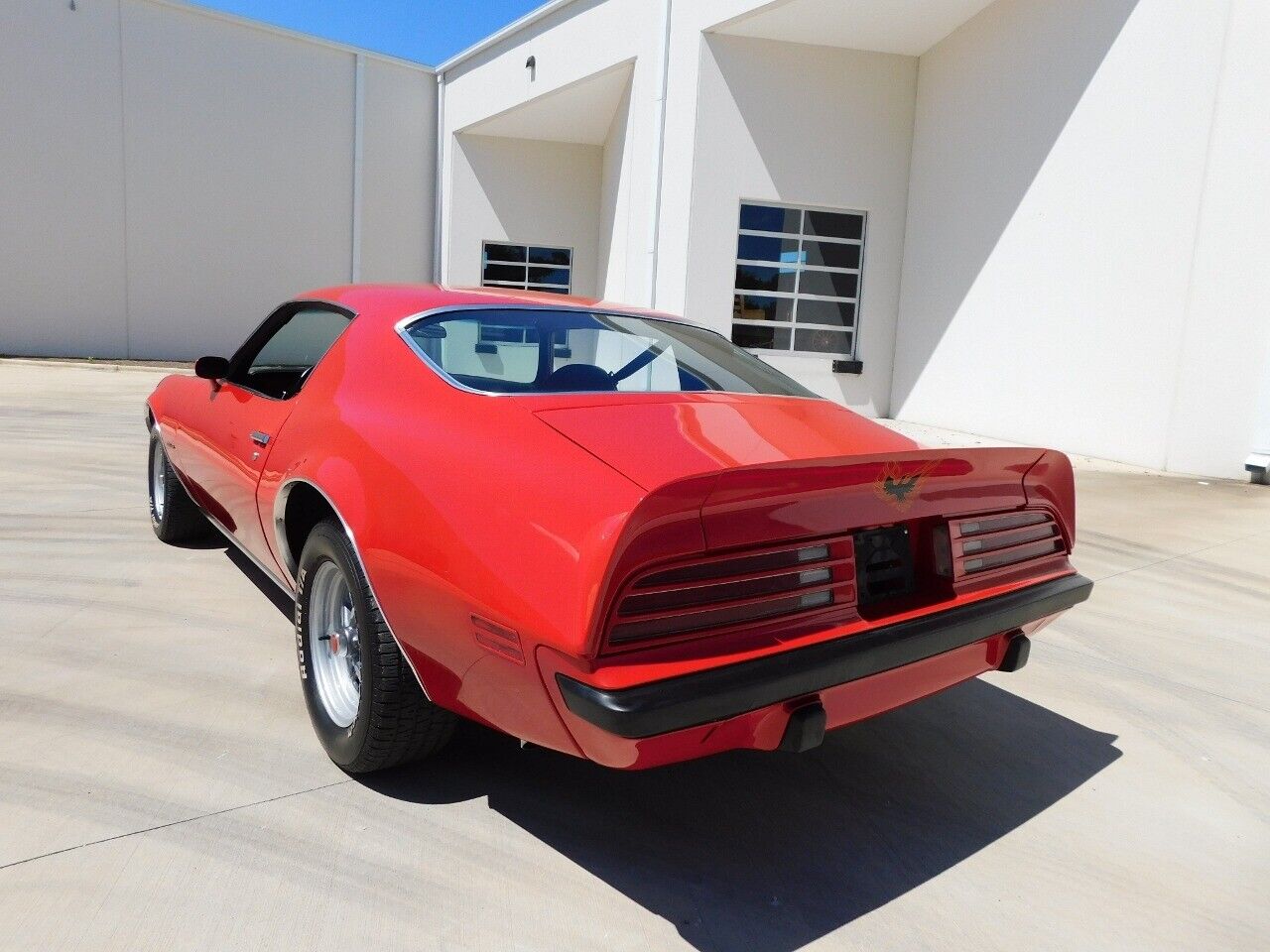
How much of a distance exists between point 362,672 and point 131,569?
2.49m

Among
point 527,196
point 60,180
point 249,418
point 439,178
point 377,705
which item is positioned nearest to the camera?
point 377,705

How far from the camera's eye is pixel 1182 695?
3391 mm

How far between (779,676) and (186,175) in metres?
16.9

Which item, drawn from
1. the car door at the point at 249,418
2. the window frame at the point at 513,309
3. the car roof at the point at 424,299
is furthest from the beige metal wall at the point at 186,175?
the window frame at the point at 513,309

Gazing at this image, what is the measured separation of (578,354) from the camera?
9.38 feet

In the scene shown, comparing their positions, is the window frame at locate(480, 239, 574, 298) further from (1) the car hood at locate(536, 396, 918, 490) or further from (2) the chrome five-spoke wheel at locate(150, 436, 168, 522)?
(1) the car hood at locate(536, 396, 918, 490)

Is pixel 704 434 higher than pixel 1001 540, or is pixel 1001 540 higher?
pixel 704 434

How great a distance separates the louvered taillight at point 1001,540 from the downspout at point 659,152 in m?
9.19

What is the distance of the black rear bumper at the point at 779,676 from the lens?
1.71 m

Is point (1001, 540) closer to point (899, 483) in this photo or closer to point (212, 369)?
point (899, 483)

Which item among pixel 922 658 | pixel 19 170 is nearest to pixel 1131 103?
pixel 922 658

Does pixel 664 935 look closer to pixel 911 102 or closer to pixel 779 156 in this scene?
pixel 779 156

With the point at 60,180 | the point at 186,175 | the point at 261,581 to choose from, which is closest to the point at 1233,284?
the point at 261,581

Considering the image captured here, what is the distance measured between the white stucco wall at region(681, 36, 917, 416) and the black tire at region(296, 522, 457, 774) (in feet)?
30.1
